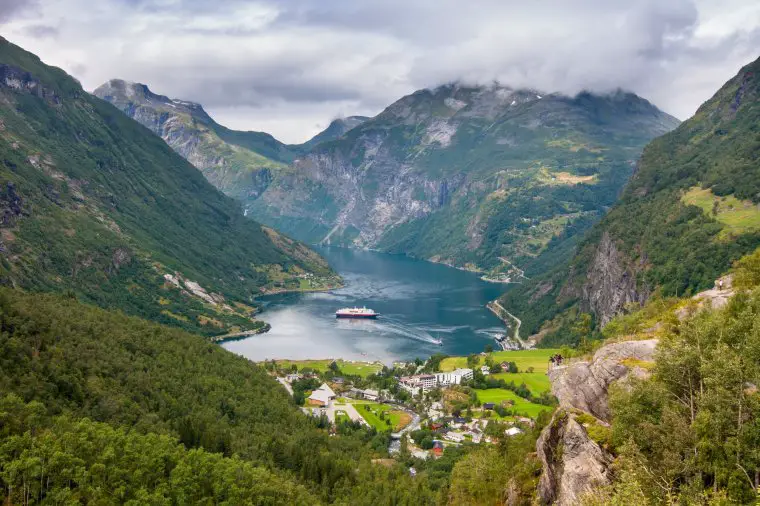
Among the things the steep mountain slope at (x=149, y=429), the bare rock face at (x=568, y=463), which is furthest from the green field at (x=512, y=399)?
the bare rock face at (x=568, y=463)

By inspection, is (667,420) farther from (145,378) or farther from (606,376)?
(145,378)

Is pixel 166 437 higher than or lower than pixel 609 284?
lower

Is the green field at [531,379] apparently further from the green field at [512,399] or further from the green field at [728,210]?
the green field at [728,210]

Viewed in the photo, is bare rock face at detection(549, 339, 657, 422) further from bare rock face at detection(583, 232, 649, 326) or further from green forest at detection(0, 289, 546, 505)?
bare rock face at detection(583, 232, 649, 326)

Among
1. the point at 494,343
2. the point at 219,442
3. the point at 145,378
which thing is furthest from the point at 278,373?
the point at 494,343

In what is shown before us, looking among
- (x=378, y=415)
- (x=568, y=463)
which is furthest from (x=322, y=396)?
(x=568, y=463)

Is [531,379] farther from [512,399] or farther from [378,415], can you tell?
[378,415]
